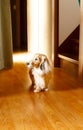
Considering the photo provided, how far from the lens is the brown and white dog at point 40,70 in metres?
2.67

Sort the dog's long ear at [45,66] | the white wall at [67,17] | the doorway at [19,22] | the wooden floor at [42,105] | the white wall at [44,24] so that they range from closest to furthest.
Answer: the wooden floor at [42,105], the dog's long ear at [45,66], the white wall at [67,17], the white wall at [44,24], the doorway at [19,22]

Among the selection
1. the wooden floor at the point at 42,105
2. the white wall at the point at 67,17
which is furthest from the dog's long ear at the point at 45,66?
the white wall at the point at 67,17

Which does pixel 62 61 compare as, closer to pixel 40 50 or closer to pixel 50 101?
pixel 40 50

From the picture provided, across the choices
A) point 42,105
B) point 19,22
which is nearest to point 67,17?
point 42,105

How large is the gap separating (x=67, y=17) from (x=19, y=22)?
2746mm

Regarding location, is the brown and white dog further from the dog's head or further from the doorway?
the doorway

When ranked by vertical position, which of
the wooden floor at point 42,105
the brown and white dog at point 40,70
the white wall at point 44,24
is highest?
the white wall at point 44,24

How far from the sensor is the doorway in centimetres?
655

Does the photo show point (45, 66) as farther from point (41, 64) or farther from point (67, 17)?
point (67, 17)

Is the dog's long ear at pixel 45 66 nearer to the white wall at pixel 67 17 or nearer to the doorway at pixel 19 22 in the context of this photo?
the white wall at pixel 67 17

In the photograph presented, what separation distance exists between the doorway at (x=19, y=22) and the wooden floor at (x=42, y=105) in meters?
3.49

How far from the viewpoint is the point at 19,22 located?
664cm

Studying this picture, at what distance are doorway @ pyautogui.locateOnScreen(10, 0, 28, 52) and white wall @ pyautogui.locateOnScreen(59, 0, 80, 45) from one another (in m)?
2.44

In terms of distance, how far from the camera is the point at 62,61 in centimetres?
387
